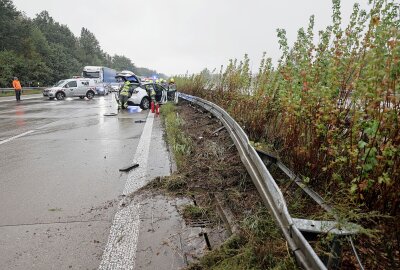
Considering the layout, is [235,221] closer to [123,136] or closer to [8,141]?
[123,136]

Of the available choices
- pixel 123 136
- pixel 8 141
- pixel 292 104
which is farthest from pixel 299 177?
pixel 8 141

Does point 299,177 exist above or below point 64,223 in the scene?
above

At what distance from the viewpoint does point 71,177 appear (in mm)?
4930

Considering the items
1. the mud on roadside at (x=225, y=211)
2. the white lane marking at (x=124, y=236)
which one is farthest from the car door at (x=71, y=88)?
the white lane marking at (x=124, y=236)

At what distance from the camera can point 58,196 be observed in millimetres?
4133

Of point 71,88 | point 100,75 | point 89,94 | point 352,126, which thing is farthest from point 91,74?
point 352,126

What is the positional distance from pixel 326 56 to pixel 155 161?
11.6 ft

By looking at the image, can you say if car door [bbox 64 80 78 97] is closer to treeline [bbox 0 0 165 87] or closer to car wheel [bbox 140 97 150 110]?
car wheel [bbox 140 97 150 110]

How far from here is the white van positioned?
25.5 metres

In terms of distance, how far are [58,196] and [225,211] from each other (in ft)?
7.62

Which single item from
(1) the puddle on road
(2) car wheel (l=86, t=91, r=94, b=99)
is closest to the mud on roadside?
(1) the puddle on road

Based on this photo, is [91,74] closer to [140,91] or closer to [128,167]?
[140,91]

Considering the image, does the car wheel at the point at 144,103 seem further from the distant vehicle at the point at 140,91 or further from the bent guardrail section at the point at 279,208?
the bent guardrail section at the point at 279,208

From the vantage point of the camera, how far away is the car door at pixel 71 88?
26.6 meters
